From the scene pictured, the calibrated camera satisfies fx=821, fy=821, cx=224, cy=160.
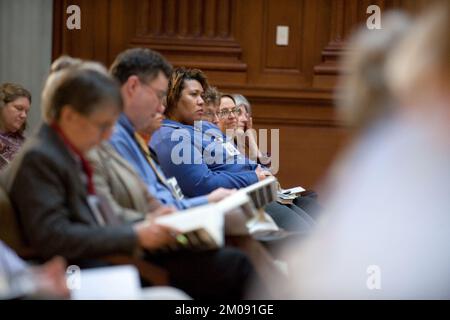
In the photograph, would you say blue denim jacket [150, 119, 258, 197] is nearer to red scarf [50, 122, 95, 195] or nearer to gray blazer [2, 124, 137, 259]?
red scarf [50, 122, 95, 195]

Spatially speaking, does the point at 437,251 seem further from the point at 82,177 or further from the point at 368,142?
the point at 82,177

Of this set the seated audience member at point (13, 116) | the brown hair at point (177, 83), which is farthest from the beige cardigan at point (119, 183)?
the seated audience member at point (13, 116)

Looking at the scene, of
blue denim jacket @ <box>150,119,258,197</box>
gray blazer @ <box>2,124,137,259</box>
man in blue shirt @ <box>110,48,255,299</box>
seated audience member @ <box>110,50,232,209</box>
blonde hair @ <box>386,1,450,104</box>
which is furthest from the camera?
blue denim jacket @ <box>150,119,258,197</box>

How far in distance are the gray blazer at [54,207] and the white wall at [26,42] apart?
4502 millimetres

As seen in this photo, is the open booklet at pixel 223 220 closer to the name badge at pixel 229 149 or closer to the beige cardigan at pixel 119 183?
the beige cardigan at pixel 119 183

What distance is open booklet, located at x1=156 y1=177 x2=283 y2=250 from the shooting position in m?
2.26

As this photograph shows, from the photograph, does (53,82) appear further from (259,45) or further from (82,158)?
(259,45)

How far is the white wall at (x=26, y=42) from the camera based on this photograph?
6629mm

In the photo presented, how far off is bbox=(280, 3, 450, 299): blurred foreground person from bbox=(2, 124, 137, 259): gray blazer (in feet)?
2.67

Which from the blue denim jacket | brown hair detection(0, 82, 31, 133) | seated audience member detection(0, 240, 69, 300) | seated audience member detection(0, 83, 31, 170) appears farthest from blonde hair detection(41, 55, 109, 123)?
brown hair detection(0, 82, 31, 133)

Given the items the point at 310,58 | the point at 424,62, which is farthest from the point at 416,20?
the point at 310,58

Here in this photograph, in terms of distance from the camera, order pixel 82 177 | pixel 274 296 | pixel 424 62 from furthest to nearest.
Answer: pixel 82 177, pixel 274 296, pixel 424 62

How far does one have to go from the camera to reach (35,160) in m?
2.20

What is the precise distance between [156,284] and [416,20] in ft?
4.05
